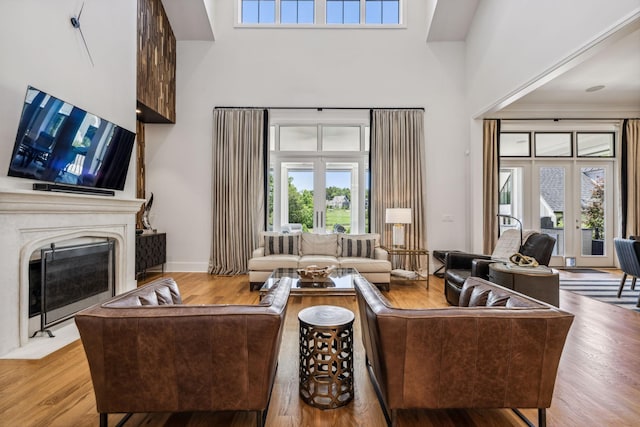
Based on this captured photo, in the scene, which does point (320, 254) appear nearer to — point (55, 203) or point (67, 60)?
point (55, 203)

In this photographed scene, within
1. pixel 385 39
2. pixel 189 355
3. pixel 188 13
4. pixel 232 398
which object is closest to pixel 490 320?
pixel 232 398

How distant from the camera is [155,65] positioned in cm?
476

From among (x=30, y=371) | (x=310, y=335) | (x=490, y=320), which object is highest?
(x=490, y=320)

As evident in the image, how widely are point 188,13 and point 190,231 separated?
3684 mm

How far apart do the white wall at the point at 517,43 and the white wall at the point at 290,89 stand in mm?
378

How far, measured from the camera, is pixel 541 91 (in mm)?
4910

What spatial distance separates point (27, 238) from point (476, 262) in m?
4.33

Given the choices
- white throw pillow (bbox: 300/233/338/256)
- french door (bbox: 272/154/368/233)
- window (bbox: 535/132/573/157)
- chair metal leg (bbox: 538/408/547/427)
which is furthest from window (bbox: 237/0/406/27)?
chair metal leg (bbox: 538/408/547/427)

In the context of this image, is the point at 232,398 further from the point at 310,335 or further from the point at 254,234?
the point at 254,234

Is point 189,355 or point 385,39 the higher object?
point 385,39

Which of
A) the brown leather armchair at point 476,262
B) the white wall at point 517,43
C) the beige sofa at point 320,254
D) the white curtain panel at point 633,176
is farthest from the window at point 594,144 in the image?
the beige sofa at point 320,254

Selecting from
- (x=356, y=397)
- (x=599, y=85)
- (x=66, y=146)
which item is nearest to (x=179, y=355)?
(x=356, y=397)

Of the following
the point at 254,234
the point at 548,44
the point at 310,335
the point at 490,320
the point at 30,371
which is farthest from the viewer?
the point at 254,234

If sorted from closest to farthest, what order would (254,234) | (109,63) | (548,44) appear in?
1. (548,44)
2. (109,63)
3. (254,234)
